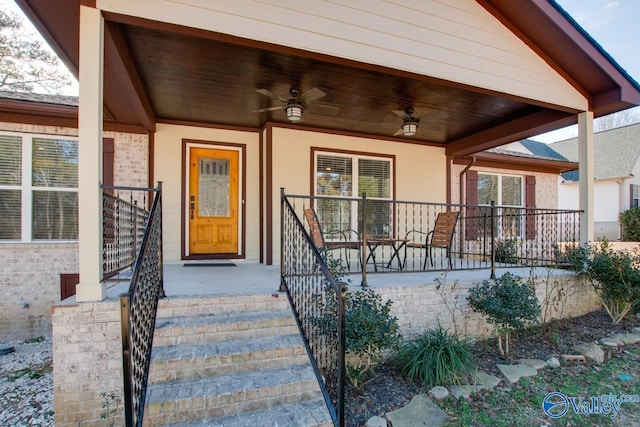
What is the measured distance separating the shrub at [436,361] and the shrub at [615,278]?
2751mm

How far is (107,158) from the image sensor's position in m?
5.45

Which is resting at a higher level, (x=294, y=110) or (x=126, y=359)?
(x=294, y=110)

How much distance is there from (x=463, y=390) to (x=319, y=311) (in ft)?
4.53

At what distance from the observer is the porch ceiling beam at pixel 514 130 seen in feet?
17.2

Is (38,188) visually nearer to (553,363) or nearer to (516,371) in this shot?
(516,371)

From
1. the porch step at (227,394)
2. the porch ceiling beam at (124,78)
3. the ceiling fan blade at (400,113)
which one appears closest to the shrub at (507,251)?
the ceiling fan blade at (400,113)

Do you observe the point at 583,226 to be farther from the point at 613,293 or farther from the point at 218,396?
the point at 218,396

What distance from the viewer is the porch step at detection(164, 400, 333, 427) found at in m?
2.16

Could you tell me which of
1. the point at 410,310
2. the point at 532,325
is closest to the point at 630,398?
the point at 532,325

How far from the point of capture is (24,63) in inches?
362

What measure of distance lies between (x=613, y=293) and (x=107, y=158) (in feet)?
25.3

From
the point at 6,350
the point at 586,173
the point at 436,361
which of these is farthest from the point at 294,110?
the point at 6,350

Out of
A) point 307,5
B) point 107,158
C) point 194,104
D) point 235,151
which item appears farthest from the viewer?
point 235,151

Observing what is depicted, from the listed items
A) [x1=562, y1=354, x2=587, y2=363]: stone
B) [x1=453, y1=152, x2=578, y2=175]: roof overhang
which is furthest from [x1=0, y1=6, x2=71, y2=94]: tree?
[x1=562, y1=354, x2=587, y2=363]: stone
